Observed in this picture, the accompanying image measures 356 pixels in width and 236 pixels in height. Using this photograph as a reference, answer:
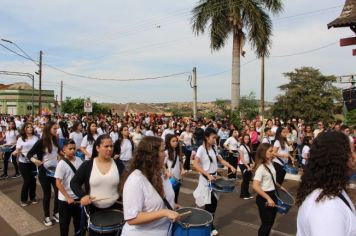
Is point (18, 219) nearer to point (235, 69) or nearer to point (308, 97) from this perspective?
point (235, 69)

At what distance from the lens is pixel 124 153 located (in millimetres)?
9562

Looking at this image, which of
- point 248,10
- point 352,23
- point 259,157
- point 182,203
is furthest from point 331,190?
point 248,10

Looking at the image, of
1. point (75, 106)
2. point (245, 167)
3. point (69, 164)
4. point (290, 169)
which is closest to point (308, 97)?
point (75, 106)

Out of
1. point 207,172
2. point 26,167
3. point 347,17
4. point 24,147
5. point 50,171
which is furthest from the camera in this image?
point 347,17

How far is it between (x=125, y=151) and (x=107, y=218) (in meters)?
5.51

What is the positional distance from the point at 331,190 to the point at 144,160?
63.6 inches

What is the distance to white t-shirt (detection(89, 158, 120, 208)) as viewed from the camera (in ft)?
14.3

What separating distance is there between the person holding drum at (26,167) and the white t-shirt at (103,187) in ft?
14.8

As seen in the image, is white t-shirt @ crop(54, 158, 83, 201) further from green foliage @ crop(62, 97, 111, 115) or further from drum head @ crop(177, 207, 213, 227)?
green foliage @ crop(62, 97, 111, 115)

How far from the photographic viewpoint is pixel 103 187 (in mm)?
4359

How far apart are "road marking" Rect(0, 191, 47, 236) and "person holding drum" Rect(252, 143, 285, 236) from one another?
13.0 ft

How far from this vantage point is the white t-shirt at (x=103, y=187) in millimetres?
4348

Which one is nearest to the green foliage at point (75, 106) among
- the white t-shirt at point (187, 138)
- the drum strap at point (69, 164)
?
the white t-shirt at point (187, 138)

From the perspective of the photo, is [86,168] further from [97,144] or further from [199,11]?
[199,11]
